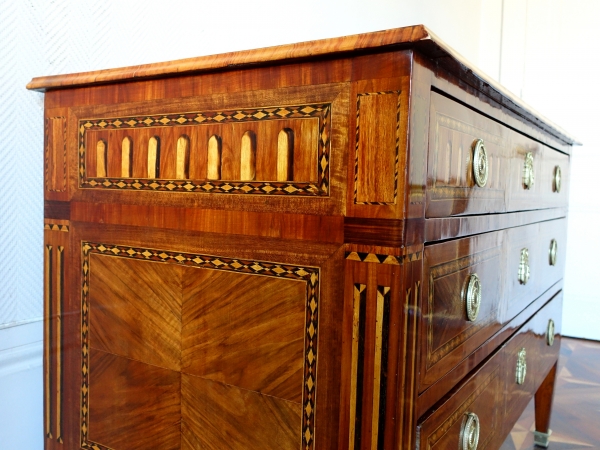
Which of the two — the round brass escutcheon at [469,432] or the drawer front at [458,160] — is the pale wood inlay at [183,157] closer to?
the drawer front at [458,160]

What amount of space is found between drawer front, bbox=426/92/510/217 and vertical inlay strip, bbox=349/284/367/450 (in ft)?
0.42

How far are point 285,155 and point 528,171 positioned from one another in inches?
25.4

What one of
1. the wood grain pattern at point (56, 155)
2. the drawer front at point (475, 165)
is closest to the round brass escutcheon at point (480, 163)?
the drawer front at point (475, 165)

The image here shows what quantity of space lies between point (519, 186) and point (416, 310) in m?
0.55

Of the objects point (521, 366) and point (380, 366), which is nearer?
point (380, 366)

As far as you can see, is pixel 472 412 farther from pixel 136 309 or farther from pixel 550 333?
pixel 550 333

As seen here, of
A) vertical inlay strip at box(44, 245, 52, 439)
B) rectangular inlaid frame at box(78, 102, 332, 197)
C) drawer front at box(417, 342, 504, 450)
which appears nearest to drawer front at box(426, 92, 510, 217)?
rectangular inlaid frame at box(78, 102, 332, 197)

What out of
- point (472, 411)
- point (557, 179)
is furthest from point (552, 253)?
point (472, 411)

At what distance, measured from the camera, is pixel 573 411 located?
6.29 feet

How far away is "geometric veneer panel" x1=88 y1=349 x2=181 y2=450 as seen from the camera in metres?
0.75

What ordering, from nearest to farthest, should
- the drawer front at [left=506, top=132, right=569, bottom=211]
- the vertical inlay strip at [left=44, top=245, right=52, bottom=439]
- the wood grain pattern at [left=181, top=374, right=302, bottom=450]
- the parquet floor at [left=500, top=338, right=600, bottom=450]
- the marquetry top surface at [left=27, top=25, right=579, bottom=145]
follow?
the marquetry top surface at [left=27, top=25, right=579, bottom=145] → the wood grain pattern at [left=181, top=374, right=302, bottom=450] → the vertical inlay strip at [left=44, top=245, right=52, bottom=439] → the drawer front at [left=506, top=132, right=569, bottom=211] → the parquet floor at [left=500, top=338, right=600, bottom=450]

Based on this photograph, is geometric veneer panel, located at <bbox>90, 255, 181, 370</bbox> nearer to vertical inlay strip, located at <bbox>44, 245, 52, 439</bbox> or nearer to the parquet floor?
vertical inlay strip, located at <bbox>44, 245, 52, 439</bbox>

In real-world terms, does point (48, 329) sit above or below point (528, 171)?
below

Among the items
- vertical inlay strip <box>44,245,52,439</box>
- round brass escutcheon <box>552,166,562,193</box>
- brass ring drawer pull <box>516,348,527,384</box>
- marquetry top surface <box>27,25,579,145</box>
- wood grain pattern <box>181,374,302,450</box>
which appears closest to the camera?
marquetry top surface <box>27,25,579,145</box>
